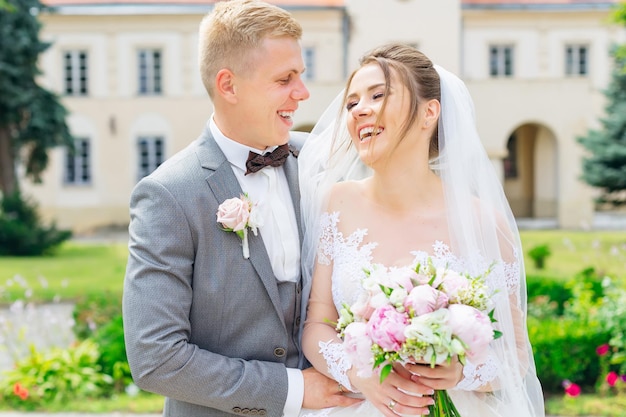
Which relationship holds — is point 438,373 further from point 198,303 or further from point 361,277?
point 198,303

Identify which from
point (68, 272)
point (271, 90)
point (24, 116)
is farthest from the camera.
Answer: point (24, 116)

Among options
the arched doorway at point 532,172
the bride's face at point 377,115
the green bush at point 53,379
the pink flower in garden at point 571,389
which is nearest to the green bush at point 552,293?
the pink flower in garden at point 571,389

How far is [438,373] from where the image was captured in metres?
2.67

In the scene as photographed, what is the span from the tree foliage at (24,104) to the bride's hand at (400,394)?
21336 mm

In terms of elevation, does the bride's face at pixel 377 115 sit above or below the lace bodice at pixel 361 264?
above

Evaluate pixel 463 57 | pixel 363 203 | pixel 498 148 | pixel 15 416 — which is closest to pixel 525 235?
pixel 498 148

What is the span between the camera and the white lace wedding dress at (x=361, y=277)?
3082mm

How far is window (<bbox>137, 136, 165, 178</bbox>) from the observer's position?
28562 mm

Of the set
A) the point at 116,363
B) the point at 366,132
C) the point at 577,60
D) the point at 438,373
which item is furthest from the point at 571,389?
the point at 577,60

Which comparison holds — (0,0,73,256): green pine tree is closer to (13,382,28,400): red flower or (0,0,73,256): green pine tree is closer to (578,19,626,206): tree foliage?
(13,382,28,400): red flower

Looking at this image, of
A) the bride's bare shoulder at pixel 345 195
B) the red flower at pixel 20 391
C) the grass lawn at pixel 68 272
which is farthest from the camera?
the grass lawn at pixel 68 272

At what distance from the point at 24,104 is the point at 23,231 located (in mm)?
3991

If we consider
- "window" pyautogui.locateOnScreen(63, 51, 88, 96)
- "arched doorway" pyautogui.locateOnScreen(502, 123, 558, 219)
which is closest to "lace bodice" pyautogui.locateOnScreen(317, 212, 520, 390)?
"arched doorway" pyautogui.locateOnScreen(502, 123, 558, 219)

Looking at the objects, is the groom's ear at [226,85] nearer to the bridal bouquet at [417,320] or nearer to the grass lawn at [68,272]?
the bridal bouquet at [417,320]
